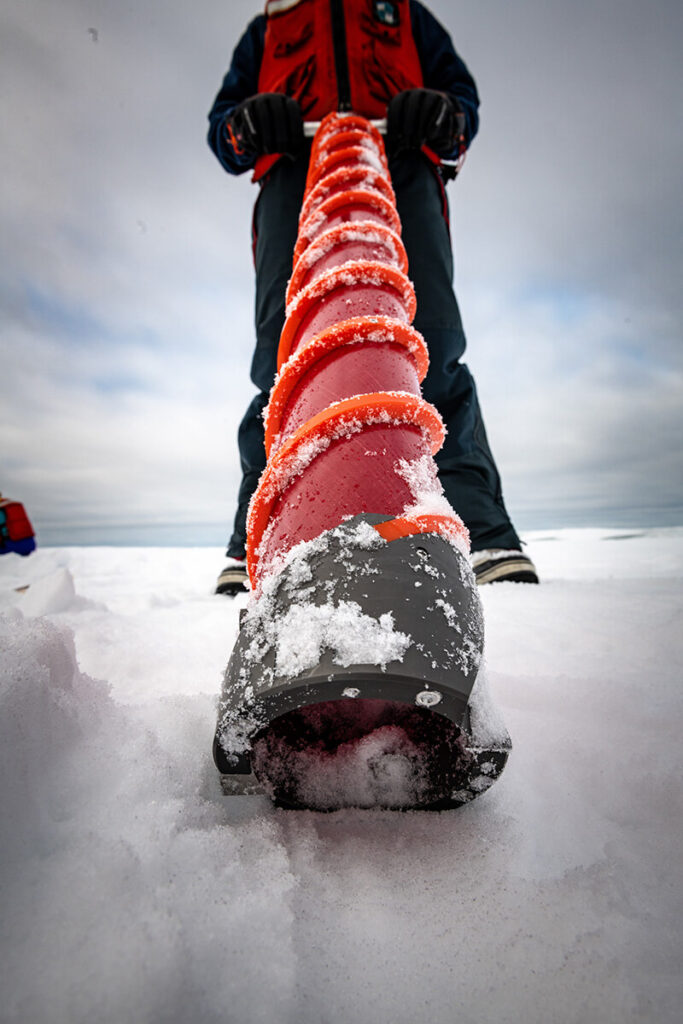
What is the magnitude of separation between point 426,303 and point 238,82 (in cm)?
131

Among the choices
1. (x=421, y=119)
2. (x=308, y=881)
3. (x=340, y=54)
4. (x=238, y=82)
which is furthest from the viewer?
(x=238, y=82)

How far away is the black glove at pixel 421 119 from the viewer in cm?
138

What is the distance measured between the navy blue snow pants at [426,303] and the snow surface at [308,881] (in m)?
1.12

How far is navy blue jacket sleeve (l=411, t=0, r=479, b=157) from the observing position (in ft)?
6.05

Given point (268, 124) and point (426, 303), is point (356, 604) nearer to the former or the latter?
point (426, 303)

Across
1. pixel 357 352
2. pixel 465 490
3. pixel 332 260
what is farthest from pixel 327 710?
pixel 465 490

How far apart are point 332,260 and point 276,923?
83 cm

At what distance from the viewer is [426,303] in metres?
1.56

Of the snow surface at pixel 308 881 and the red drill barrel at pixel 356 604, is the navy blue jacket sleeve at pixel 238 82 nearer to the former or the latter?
the red drill barrel at pixel 356 604

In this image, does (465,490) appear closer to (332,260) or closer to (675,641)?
(675,641)

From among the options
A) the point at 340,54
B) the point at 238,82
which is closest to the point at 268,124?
the point at 340,54

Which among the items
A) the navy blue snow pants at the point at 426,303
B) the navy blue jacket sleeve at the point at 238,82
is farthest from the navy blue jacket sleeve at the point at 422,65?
the navy blue snow pants at the point at 426,303

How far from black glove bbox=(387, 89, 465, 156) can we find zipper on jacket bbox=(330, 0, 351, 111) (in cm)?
16

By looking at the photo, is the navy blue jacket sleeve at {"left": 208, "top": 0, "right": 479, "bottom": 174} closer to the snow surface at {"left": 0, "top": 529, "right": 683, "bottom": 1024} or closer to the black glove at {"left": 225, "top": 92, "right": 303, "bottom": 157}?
the black glove at {"left": 225, "top": 92, "right": 303, "bottom": 157}
